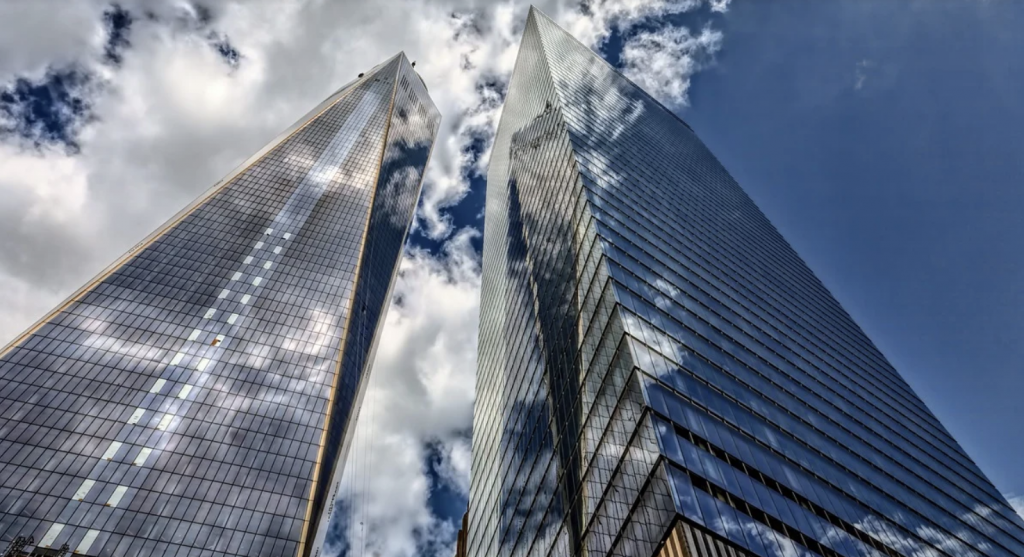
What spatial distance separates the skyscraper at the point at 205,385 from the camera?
63406 mm

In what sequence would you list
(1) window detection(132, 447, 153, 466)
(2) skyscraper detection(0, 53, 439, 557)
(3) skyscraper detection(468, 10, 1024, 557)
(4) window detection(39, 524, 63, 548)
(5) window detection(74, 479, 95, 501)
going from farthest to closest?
(1) window detection(132, 447, 153, 466)
(2) skyscraper detection(0, 53, 439, 557)
(5) window detection(74, 479, 95, 501)
(4) window detection(39, 524, 63, 548)
(3) skyscraper detection(468, 10, 1024, 557)

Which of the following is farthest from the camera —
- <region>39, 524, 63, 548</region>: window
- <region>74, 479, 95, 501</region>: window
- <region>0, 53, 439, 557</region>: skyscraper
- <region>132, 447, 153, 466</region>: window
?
<region>132, 447, 153, 466</region>: window

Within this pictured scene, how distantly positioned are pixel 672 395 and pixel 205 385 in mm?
72083

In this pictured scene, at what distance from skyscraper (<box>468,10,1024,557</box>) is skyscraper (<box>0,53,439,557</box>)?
2525 cm

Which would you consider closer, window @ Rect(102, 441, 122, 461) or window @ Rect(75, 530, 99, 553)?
window @ Rect(75, 530, 99, 553)

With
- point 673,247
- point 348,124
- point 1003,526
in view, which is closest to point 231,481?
point 673,247

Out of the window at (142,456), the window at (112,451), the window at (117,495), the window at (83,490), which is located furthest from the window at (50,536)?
the window at (142,456)

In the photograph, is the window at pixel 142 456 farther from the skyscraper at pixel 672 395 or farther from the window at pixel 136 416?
the skyscraper at pixel 672 395

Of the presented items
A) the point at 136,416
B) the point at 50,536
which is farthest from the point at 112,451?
the point at 50,536

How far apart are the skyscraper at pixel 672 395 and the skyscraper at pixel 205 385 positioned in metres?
25.3

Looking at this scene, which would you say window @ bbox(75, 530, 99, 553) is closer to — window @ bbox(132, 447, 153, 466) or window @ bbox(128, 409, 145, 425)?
window @ bbox(132, 447, 153, 466)

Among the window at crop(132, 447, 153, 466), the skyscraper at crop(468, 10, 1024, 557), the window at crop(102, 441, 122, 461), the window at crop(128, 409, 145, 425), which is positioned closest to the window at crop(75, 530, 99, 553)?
the window at crop(132, 447, 153, 466)

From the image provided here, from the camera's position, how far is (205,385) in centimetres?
8038

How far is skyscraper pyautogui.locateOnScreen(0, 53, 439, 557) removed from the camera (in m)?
63.4
